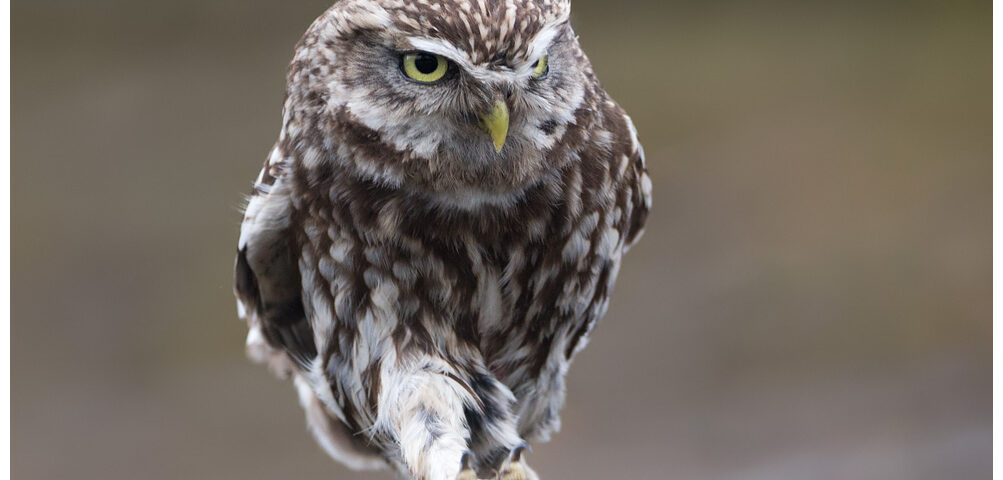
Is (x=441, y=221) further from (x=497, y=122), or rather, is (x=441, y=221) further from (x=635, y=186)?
(x=635, y=186)

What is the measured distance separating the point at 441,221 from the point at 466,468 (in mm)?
347

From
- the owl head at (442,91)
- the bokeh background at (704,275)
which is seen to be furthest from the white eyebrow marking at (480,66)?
the bokeh background at (704,275)

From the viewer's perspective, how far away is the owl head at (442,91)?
4.55 ft

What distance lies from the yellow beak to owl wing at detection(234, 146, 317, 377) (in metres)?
0.37

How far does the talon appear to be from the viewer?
1521 mm

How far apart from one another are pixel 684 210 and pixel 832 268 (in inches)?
21.5

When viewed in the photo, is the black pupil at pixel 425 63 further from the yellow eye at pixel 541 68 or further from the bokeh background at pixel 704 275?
the bokeh background at pixel 704 275

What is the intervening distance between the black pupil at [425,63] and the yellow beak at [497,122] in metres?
0.09

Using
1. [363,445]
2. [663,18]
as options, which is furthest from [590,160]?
[663,18]

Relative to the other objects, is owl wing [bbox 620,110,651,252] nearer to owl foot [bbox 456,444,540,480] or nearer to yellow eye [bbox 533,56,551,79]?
yellow eye [bbox 533,56,551,79]

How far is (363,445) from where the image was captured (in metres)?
2.03

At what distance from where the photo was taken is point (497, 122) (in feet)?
4.61

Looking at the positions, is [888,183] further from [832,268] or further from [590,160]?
[590,160]

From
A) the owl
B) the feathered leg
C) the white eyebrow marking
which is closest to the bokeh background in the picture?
the owl
